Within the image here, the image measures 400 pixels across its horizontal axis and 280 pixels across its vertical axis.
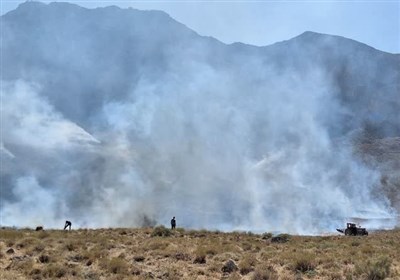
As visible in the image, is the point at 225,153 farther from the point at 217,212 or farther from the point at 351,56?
the point at 351,56

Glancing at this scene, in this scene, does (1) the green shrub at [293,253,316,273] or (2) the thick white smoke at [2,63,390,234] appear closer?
(1) the green shrub at [293,253,316,273]

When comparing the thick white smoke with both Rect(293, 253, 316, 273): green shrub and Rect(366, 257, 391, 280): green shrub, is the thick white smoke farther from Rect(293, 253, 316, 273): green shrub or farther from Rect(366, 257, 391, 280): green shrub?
Rect(366, 257, 391, 280): green shrub

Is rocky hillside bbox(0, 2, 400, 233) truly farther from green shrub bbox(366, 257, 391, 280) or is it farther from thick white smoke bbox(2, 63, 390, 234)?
green shrub bbox(366, 257, 391, 280)

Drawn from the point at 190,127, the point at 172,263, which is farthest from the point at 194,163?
the point at 172,263

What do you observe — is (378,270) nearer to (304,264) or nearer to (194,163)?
(304,264)

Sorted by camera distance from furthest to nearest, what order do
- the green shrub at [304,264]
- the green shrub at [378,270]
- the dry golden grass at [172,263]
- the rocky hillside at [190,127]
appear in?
the rocky hillside at [190,127] < the green shrub at [304,264] < the dry golden grass at [172,263] < the green shrub at [378,270]

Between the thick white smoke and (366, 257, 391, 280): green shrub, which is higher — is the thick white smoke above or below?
above

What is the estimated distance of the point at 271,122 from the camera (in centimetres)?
9181

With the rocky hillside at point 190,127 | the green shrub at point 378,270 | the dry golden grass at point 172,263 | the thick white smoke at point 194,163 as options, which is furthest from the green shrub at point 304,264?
the rocky hillside at point 190,127

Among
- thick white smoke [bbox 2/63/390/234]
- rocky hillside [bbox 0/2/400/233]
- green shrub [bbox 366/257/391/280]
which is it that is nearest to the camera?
green shrub [bbox 366/257/391/280]

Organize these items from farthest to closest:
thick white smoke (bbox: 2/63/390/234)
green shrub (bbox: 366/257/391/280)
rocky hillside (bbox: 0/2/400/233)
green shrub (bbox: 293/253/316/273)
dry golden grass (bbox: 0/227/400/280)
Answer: rocky hillside (bbox: 0/2/400/233) → thick white smoke (bbox: 2/63/390/234) → green shrub (bbox: 293/253/316/273) → dry golden grass (bbox: 0/227/400/280) → green shrub (bbox: 366/257/391/280)

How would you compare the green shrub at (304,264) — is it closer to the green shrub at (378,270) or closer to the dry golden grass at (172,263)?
the dry golden grass at (172,263)

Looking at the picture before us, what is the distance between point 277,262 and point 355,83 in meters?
90.8

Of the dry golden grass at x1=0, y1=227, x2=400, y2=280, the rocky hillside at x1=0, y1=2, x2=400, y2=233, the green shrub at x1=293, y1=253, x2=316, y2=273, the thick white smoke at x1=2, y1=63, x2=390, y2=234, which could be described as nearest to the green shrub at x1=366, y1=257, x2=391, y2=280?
the dry golden grass at x1=0, y1=227, x2=400, y2=280
